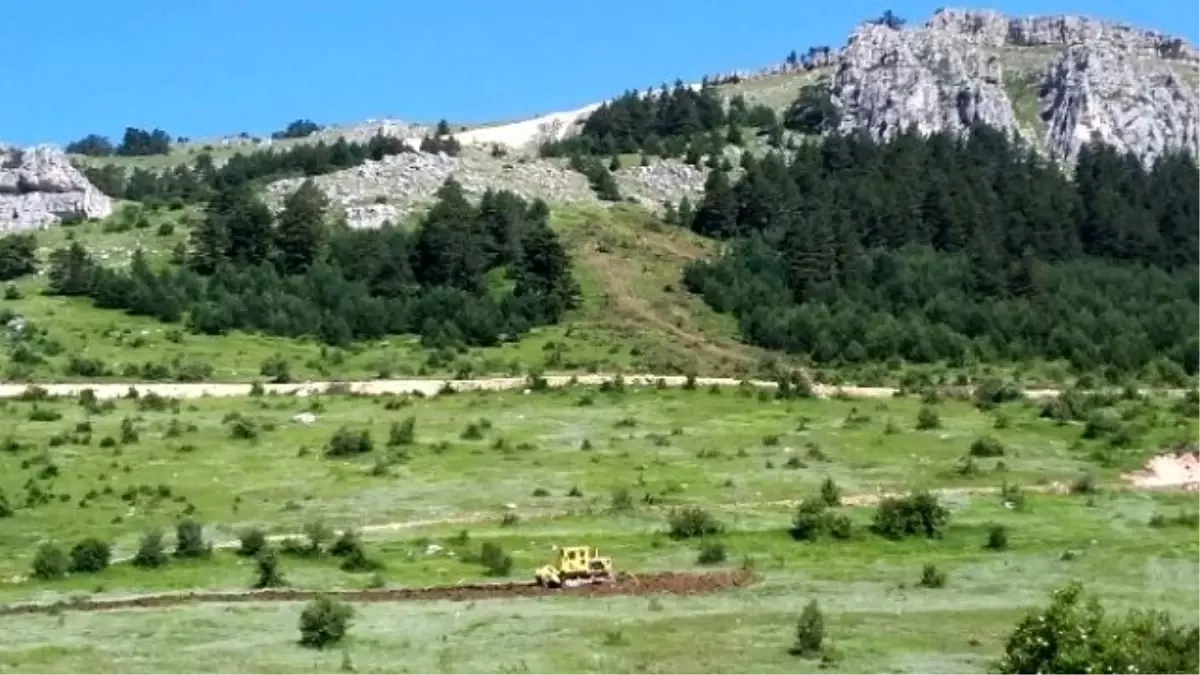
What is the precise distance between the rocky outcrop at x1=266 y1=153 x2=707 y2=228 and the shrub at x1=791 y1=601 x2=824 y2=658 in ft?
385

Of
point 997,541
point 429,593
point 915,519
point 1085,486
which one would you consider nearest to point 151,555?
point 429,593

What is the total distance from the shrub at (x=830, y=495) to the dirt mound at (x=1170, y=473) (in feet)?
47.6

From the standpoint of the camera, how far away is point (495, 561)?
51500mm

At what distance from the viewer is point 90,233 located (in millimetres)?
149750

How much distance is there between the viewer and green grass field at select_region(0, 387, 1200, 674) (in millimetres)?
38094

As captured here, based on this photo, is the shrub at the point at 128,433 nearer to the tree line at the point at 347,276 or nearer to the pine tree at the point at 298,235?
the tree line at the point at 347,276

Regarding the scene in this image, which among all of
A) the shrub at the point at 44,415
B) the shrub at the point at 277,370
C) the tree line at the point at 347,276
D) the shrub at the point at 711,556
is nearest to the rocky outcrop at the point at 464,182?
the tree line at the point at 347,276

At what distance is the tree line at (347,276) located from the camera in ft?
396

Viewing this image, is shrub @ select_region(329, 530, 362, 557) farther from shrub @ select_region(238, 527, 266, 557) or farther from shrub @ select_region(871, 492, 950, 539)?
shrub @ select_region(871, 492, 950, 539)

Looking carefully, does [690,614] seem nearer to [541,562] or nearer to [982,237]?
[541,562]

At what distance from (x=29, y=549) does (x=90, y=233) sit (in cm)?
9821

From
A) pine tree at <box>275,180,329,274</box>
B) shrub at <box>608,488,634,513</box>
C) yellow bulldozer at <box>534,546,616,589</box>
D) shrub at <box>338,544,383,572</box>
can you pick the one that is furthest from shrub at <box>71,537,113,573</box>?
pine tree at <box>275,180,329,274</box>

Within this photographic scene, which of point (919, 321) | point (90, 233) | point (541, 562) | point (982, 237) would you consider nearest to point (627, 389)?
point (919, 321)

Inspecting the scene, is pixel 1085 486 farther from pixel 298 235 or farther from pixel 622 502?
pixel 298 235
